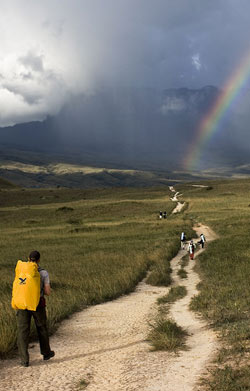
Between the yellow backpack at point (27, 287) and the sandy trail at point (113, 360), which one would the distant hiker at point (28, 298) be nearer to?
the yellow backpack at point (27, 287)

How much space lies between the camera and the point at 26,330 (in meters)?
8.06

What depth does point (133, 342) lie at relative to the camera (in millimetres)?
9461

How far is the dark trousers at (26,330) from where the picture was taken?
26.1 feet

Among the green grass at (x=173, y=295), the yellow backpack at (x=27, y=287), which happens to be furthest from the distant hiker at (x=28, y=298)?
the green grass at (x=173, y=295)

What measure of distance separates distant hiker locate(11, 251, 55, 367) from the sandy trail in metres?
0.46

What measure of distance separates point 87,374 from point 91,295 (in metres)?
7.43

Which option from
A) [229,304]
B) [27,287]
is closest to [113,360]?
[27,287]

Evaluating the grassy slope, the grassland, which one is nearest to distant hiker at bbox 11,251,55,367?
the grassland

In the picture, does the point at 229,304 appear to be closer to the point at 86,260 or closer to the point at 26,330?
the point at 26,330

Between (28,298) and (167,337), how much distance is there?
11.8 ft

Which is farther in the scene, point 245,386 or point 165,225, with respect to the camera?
point 165,225

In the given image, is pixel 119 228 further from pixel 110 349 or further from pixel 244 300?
pixel 110 349

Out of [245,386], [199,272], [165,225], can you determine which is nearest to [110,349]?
[245,386]

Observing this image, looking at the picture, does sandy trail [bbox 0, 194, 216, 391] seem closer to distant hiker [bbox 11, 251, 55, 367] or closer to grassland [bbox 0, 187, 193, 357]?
distant hiker [bbox 11, 251, 55, 367]
